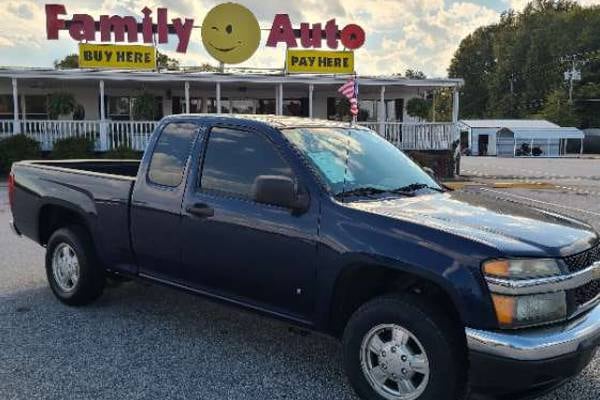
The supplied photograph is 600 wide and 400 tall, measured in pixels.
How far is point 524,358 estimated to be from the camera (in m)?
2.95

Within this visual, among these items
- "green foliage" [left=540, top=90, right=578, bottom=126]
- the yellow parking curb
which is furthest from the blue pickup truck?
"green foliage" [left=540, top=90, right=578, bottom=126]

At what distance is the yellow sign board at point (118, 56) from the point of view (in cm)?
2233

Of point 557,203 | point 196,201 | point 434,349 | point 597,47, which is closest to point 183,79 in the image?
point 557,203

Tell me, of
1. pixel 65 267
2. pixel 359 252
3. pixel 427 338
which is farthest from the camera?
pixel 65 267

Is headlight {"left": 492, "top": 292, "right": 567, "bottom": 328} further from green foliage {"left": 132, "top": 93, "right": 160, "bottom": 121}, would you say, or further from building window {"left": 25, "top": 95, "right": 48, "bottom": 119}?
building window {"left": 25, "top": 95, "right": 48, "bottom": 119}

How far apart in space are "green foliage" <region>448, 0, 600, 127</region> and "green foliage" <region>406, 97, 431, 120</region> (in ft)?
160

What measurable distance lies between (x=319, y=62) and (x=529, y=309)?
859 inches

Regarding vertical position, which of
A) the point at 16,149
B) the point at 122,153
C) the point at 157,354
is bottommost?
the point at 157,354

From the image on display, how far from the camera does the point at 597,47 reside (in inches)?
2864

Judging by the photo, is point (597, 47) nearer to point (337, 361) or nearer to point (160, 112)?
point (160, 112)

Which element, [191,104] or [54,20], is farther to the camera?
[191,104]

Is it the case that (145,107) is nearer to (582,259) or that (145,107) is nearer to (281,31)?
(281,31)

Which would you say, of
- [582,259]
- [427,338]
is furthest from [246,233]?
[582,259]

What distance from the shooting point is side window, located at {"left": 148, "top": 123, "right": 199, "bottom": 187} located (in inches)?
183
